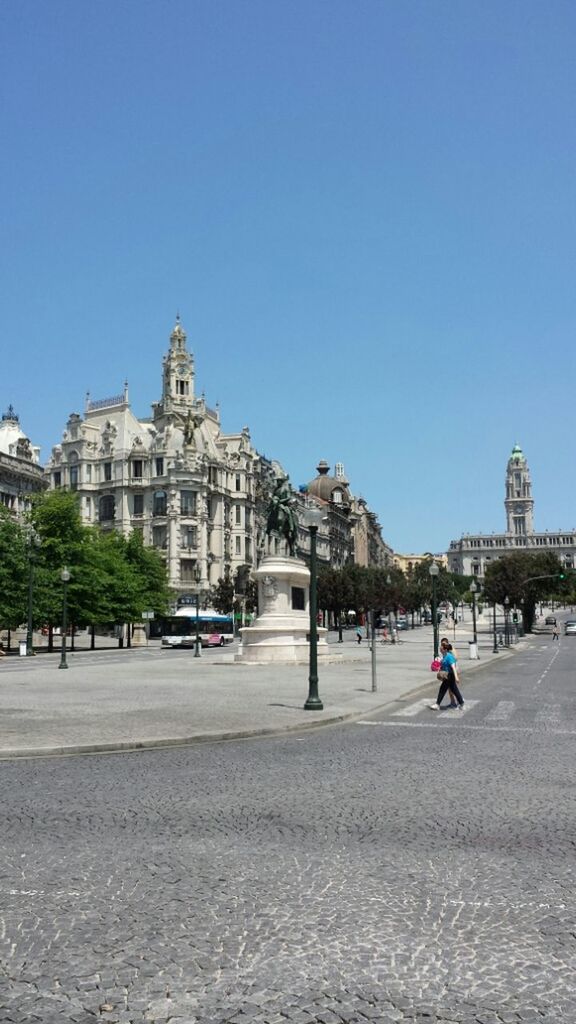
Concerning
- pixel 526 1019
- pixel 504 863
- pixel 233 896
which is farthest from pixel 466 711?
pixel 526 1019

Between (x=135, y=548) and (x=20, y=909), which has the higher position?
(x=135, y=548)

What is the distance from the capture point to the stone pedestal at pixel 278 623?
3734cm

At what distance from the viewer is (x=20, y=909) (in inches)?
224

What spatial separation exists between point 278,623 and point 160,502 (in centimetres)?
6211

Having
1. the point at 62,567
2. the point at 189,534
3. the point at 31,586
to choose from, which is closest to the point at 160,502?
the point at 189,534

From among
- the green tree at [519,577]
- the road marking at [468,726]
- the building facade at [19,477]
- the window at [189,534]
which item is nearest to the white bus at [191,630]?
the building facade at [19,477]

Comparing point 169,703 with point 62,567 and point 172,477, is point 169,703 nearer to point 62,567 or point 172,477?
point 62,567

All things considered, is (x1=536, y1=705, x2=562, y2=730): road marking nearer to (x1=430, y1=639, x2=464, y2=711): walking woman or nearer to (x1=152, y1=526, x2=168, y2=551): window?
(x1=430, y1=639, x2=464, y2=711): walking woman

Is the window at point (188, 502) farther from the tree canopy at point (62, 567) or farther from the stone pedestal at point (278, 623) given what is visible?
the stone pedestal at point (278, 623)

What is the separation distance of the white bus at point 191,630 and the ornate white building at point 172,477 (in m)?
17.3

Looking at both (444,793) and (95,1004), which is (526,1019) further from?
(444,793)

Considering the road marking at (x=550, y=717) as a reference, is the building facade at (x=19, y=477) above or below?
above

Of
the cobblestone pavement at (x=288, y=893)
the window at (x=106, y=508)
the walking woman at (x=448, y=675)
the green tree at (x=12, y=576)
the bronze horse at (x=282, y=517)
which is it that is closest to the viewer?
the cobblestone pavement at (x=288, y=893)

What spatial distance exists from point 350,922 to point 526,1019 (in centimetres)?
148
